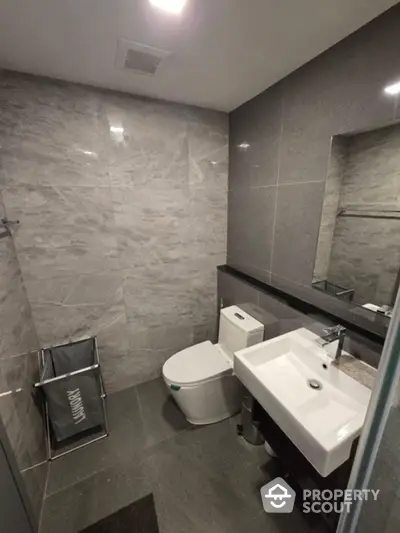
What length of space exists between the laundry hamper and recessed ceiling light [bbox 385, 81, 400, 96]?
206 cm

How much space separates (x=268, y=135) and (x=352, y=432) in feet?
5.31

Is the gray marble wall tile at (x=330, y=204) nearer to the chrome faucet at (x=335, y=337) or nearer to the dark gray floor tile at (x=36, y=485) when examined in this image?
the chrome faucet at (x=335, y=337)

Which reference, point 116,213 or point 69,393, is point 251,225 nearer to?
point 116,213

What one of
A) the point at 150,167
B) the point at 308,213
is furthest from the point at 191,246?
the point at 308,213

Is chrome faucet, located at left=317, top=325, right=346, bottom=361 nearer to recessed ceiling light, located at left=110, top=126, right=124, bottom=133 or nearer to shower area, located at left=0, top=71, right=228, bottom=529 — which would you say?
shower area, located at left=0, top=71, right=228, bottom=529

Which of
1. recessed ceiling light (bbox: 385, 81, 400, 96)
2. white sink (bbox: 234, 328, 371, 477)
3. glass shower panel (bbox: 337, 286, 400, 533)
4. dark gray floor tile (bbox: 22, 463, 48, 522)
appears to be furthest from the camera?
A: dark gray floor tile (bbox: 22, 463, 48, 522)

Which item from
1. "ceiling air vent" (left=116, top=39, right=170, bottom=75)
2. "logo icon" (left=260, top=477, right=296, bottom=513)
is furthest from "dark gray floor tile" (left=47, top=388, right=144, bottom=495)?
"ceiling air vent" (left=116, top=39, right=170, bottom=75)

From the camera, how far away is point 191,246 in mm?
1962

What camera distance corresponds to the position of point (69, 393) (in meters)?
1.49

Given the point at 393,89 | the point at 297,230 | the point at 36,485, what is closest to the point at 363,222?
the point at 297,230

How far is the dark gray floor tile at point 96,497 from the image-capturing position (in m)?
1.22

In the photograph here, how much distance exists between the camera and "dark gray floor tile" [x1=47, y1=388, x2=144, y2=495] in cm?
142

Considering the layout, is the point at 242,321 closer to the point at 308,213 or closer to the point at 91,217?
the point at 308,213

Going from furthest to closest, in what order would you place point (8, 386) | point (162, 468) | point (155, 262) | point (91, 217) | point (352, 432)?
point (155, 262)
point (91, 217)
point (162, 468)
point (8, 386)
point (352, 432)
